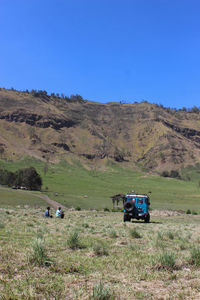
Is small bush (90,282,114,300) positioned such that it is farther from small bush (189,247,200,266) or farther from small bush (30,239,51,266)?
small bush (189,247,200,266)

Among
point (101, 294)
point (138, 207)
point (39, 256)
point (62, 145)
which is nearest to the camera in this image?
point (101, 294)

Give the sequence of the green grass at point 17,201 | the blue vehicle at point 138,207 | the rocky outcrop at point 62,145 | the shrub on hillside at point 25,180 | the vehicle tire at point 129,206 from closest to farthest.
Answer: the vehicle tire at point 129,206
the blue vehicle at point 138,207
the green grass at point 17,201
the shrub on hillside at point 25,180
the rocky outcrop at point 62,145

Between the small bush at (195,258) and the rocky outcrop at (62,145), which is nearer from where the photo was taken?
the small bush at (195,258)

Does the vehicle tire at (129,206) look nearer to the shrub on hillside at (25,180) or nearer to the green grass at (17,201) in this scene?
the green grass at (17,201)

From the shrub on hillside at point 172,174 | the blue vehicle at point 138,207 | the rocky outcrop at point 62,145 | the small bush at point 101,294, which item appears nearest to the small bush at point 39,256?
the small bush at point 101,294

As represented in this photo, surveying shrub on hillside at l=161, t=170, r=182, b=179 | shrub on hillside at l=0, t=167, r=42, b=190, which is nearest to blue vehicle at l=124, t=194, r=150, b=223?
shrub on hillside at l=0, t=167, r=42, b=190

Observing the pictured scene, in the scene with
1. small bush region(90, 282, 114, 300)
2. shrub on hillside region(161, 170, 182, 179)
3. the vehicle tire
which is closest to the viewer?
small bush region(90, 282, 114, 300)

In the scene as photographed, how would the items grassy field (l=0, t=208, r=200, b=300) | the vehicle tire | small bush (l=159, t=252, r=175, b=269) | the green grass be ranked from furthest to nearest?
the green grass, the vehicle tire, small bush (l=159, t=252, r=175, b=269), grassy field (l=0, t=208, r=200, b=300)

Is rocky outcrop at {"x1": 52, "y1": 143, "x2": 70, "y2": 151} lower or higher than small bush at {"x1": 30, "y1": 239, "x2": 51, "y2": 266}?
higher

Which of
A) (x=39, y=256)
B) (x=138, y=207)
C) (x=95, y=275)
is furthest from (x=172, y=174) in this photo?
(x=95, y=275)

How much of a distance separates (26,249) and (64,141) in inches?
7510

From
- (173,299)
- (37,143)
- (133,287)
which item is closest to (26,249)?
(133,287)

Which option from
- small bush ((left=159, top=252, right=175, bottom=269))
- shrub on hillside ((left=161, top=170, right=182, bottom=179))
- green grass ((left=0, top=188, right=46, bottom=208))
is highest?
shrub on hillside ((left=161, top=170, right=182, bottom=179))

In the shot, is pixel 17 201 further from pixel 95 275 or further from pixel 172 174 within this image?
pixel 172 174
